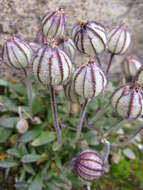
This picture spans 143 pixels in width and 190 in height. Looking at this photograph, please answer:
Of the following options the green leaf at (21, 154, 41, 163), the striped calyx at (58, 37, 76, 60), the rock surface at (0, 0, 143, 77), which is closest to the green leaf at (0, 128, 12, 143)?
the green leaf at (21, 154, 41, 163)

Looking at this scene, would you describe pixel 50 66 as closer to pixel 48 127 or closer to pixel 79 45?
pixel 79 45

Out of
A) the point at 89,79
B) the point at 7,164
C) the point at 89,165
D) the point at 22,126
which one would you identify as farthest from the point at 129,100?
the point at 7,164

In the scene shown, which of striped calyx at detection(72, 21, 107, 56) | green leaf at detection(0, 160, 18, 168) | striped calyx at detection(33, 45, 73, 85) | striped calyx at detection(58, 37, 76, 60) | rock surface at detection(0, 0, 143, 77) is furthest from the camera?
rock surface at detection(0, 0, 143, 77)

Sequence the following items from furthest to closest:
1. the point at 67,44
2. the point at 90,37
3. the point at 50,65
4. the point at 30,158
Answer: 1. the point at 30,158
2. the point at 67,44
3. the point at 90,37
4. the point at 50,65

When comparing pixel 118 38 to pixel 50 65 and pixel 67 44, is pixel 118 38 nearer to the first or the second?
pixel 67 44

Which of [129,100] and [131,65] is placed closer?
[129,100]

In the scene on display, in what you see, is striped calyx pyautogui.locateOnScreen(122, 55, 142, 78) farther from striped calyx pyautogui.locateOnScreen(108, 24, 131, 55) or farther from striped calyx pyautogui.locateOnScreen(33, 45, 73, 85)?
striped calyx pyautogui.locateOnScreen(33, 45, 73, 85)

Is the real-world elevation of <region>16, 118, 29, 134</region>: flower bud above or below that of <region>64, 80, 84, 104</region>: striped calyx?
below
